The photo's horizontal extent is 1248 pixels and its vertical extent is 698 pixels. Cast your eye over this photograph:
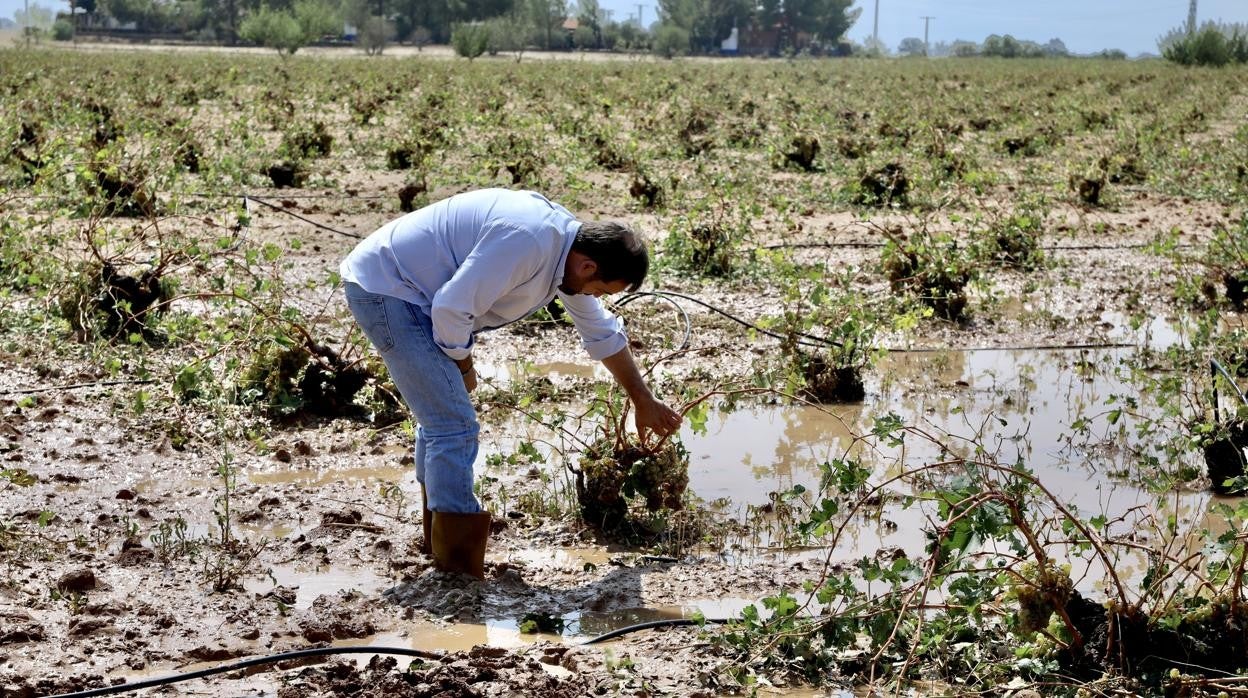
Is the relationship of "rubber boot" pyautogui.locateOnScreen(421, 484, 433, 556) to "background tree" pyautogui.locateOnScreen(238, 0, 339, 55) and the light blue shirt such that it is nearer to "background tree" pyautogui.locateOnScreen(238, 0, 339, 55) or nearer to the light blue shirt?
the light blue shirt

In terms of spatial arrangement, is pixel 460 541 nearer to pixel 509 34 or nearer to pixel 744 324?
pixel 744 324

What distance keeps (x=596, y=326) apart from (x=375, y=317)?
732 mm

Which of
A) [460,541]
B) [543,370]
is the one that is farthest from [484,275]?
[543,370]

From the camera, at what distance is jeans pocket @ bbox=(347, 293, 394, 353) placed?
4.18m

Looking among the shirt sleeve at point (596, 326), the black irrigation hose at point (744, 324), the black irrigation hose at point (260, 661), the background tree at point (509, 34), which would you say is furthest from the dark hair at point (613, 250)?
the background tree at point (509, 34)

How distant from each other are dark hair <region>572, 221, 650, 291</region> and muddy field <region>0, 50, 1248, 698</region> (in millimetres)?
858

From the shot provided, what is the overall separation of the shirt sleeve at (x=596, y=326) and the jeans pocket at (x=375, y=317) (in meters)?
0.58

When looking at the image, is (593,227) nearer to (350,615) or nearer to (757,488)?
(350,615)

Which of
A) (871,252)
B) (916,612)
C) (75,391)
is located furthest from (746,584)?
(871,252)

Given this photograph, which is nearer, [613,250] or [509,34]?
[613,250]

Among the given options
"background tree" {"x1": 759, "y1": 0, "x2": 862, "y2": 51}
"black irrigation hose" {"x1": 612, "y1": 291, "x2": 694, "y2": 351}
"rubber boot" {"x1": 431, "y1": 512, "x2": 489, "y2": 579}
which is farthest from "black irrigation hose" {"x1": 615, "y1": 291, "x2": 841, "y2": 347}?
"background tree" {"x1": 759, "y1": 0, "x2": 862, "y2": 51}

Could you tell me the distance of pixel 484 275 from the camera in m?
3.94

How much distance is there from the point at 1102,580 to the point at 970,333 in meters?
3.80

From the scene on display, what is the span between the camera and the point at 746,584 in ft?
15.3
